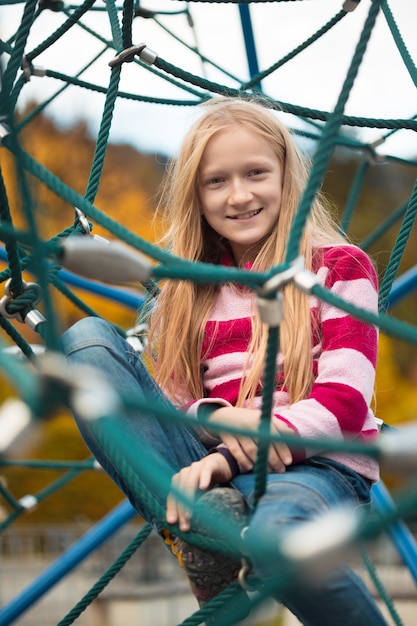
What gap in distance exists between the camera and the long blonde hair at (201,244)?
1.00 metres

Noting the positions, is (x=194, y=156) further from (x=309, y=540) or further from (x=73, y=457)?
(x=73, y=457)

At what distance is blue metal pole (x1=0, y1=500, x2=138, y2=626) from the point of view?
1618mm

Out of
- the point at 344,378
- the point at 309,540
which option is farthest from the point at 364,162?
the point at 309,540

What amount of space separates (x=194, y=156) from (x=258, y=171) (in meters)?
0.07

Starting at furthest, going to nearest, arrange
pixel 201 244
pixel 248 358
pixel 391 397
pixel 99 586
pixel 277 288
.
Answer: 1. pixel 391 397
2. pixel 99 586
3. pixel 201 244
4. pixel 248 358
5. pixel 277 288

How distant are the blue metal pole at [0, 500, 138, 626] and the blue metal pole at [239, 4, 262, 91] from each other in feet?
2.54

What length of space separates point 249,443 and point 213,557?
0.10m

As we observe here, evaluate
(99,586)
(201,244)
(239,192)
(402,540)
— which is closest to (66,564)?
(99,586)

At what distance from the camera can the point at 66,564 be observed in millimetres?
1711

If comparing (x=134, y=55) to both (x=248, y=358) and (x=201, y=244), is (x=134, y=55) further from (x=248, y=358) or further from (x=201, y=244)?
(x=248, y=358)

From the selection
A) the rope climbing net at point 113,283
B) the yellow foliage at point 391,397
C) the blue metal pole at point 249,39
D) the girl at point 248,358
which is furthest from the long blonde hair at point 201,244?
the yellow foliage at point 391,397

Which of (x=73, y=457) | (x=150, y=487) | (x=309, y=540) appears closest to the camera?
(x=309, y=540)

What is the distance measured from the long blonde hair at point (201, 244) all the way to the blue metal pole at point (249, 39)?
63 cm

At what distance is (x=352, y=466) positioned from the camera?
34.5 inches
